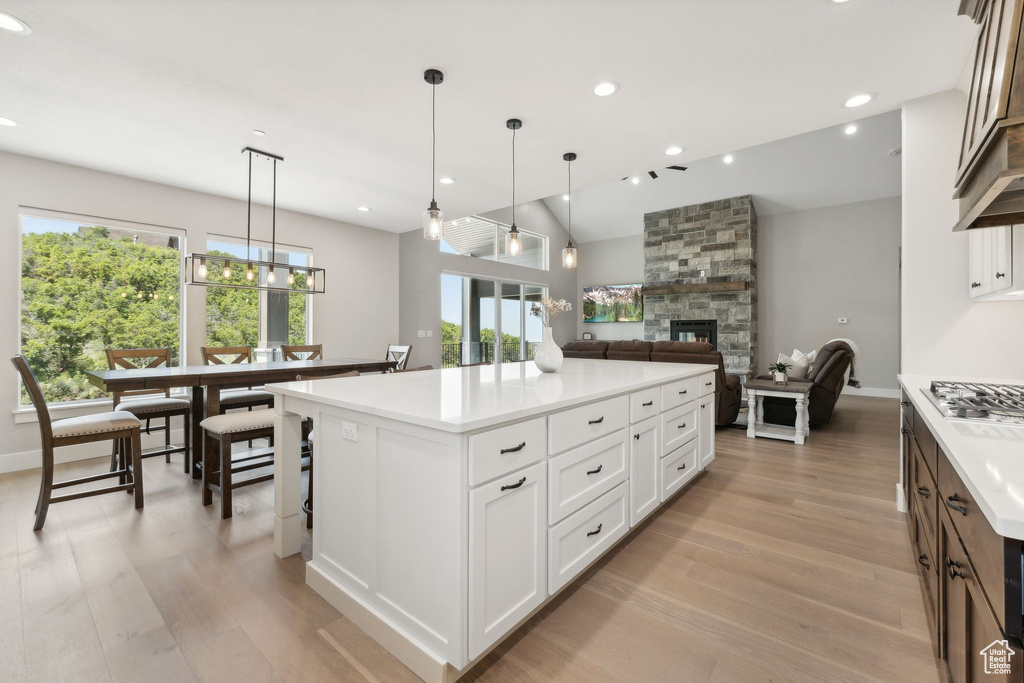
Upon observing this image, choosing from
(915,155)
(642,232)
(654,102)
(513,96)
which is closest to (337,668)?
(513,96)

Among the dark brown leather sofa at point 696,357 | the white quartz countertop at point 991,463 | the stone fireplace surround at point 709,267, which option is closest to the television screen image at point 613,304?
the stone fireplace surround at point 709,267

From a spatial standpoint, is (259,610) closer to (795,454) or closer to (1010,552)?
(1010,552)

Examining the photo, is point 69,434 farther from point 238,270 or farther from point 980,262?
point 980,262

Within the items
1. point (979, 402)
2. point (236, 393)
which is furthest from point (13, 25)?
point (979, 402)

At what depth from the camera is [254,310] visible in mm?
4906

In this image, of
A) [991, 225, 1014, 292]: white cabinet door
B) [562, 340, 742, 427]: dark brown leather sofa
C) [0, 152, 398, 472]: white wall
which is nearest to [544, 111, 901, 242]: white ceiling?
[562, 340, 742, 427]: dark brown leather sofa

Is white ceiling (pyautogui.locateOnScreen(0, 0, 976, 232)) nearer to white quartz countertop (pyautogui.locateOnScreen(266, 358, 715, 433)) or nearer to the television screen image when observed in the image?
white quartz countertop (pyautogui.locateOnScreen(266, 358, 715, 433))

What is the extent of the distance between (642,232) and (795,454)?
21.3 feet

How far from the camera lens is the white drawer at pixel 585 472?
1616 millimetres

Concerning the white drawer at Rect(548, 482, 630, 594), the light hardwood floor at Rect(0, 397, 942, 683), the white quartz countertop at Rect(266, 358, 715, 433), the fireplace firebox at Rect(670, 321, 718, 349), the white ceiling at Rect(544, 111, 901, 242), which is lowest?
the light hardwood floor at Rect(0, 397, 942, 683)

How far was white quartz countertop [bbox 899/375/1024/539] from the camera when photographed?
26.0 inches

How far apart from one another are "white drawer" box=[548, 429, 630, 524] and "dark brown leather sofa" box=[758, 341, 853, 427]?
342 cm

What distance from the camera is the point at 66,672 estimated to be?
4.53ft

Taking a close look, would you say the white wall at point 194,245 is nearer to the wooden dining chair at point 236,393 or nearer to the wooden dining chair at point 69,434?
the wooden dining chair at point 236,393
